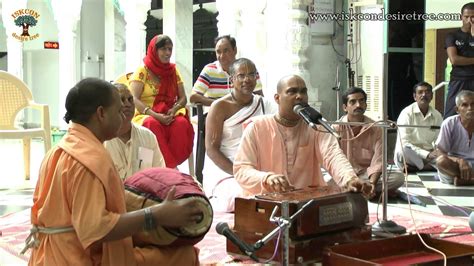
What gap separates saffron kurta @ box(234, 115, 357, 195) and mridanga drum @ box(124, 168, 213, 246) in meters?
1.15

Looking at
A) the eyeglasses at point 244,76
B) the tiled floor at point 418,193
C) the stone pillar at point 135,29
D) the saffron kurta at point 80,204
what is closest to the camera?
the saffron kurta at point 80,204

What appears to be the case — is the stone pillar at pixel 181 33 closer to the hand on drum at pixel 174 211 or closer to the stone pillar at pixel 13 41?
the stone pillar at pixel 13 41

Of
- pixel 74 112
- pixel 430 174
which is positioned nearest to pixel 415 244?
pixel 74 112

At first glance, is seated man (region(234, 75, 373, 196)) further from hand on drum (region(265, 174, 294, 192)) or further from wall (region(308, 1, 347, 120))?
wall (region(308, 1, 347, 120))

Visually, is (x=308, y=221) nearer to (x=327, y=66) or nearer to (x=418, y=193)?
(x=418, y=193)

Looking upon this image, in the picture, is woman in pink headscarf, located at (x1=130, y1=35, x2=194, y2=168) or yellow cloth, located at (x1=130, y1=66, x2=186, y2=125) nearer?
woman in pink headscarf, located at (x1=130, y1=35, x2=194, y2=168)

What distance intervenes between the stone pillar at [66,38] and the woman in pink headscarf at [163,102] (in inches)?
184

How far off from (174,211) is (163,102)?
3.56 metres

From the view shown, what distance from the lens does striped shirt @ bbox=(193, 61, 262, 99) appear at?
5695 mm

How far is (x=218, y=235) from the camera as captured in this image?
404 cm

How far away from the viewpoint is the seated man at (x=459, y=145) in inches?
241

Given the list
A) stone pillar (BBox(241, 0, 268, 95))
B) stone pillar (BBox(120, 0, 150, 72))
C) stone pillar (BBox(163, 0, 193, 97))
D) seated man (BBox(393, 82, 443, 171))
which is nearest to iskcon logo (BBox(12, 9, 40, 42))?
stone pillar (BBox(120, 0, 150, 72))

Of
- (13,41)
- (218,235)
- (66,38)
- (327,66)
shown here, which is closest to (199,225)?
(218,235)

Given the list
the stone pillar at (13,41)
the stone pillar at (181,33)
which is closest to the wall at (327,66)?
the stone pillar at (181,33)
